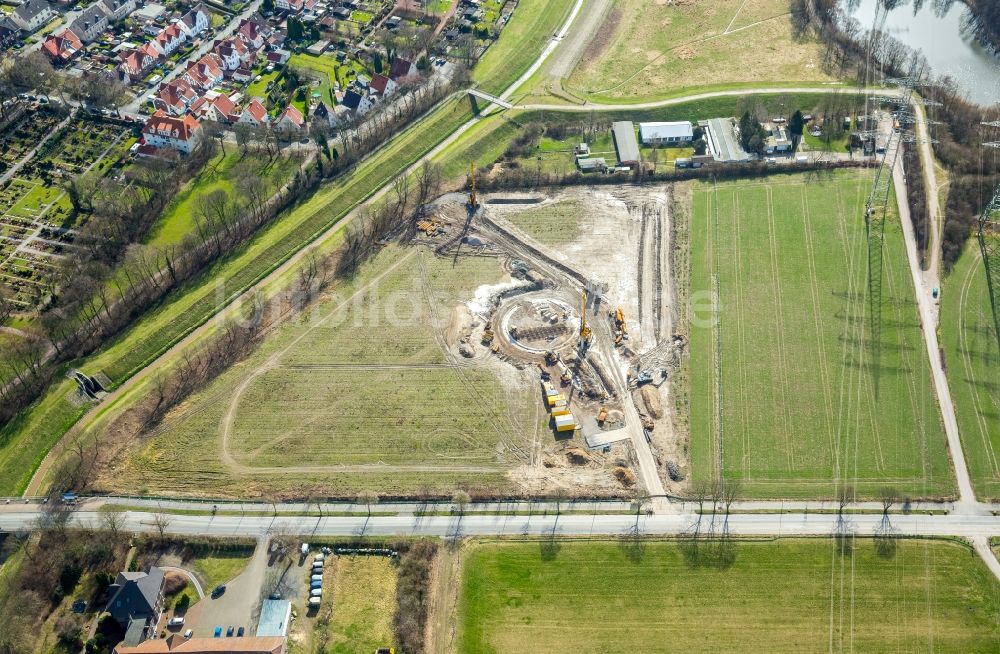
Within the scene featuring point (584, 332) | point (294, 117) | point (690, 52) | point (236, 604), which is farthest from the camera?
point (690, 52)

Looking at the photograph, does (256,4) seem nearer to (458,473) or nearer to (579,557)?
(458,473)

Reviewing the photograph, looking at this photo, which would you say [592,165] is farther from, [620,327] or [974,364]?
[974,364]

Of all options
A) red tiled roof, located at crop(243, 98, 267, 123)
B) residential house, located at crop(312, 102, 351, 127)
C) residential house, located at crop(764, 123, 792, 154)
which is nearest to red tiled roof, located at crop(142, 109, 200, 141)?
red tiled roof, located at crop(243, 98, 267, 123)

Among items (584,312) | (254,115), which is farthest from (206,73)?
(584,312)

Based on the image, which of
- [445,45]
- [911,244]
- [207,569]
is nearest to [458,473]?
[207,569]

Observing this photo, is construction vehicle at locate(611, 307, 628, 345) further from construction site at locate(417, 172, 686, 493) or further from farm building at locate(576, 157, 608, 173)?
farm building at locate(576, 157, 608, 173)
